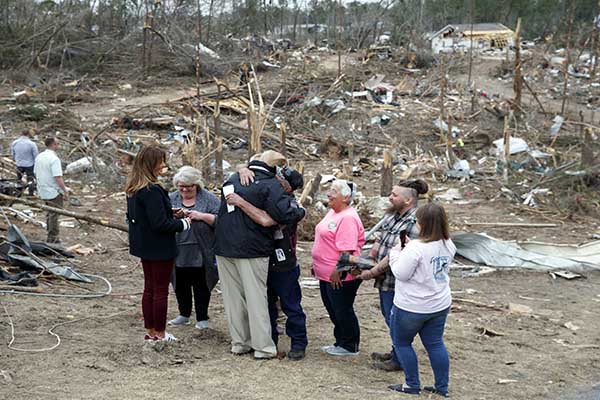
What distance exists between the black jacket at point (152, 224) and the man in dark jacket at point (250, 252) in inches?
14.4

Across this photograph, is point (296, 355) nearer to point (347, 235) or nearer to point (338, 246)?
point (338, 246)

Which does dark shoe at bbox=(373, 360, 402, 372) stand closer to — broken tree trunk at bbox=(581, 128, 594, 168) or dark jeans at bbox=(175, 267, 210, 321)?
dark jeans at bbox=(175, 267, 210, 321)

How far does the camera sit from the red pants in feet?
18.9

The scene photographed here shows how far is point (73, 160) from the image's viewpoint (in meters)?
17.2

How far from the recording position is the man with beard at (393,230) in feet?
18.0

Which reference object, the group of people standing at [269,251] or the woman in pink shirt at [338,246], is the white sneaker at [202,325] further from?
the woman in pink shirt at [338,246]

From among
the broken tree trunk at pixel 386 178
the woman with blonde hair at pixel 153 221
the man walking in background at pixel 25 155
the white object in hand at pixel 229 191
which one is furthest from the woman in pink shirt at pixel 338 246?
the man walking in background at pixel 25 155

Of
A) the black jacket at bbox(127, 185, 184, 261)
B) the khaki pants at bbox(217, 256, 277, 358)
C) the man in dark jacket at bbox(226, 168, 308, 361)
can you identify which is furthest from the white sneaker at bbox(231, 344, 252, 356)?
the black jacket at bbox(127, 185, 184, 261)

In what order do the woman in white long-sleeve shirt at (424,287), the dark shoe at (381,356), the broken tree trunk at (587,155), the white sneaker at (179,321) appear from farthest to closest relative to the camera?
1. the broken tree trunk at (587,155)
2. the white sneaker at (179,321)
3. the dark shoe at (381,356)
4. the woman in white long-sleeve shirt at (424,287)

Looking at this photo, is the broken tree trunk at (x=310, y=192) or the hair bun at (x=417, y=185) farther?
the broken tree trunk at (x=310, y=192)

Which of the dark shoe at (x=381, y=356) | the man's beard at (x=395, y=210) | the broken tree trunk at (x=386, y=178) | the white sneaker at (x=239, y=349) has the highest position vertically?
the man's beard at (x=395, y=210)

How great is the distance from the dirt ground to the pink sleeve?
3.01 ft

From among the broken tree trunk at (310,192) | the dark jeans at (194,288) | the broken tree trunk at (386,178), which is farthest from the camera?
the broken tree trunk at (386,178)

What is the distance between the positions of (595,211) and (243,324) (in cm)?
946
